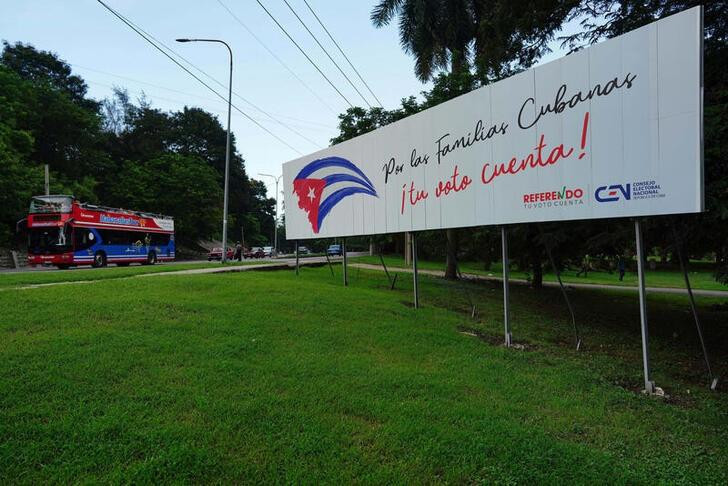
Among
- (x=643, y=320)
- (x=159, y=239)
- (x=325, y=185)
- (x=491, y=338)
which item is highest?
(x=325, y=185)

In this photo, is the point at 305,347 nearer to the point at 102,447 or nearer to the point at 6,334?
the point at 102,447

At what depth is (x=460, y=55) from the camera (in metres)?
20.9

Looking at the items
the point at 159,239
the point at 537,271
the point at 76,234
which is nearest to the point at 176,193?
the point at 159,239

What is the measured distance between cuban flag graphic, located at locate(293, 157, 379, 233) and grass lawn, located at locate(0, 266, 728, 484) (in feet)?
16.4

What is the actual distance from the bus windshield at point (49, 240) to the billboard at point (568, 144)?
18804 mm

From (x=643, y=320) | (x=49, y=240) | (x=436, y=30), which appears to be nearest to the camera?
(x=643, y=320)

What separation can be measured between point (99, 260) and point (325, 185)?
17031 millimetres

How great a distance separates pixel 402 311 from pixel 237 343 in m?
Answer: 4.13

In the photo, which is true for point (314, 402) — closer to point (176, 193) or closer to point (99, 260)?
point (99, 260)

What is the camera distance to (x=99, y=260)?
24.6 m

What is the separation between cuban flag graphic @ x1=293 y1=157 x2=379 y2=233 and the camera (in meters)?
12.2

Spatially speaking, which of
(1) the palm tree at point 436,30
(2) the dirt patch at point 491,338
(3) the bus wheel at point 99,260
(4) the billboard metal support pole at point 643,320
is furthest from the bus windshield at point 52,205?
(4) the billboard metal support pole at point 643,320

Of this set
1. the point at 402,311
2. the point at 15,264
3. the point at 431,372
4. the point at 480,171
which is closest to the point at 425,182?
the point at 480,171

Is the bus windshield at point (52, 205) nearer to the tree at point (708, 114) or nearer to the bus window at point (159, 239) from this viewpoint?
the bus window at point (159, 239)
